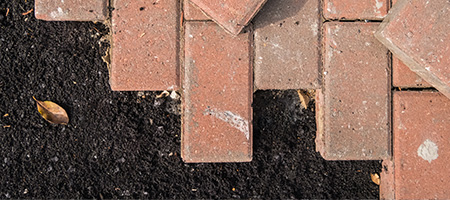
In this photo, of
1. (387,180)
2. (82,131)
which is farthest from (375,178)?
(82,131)

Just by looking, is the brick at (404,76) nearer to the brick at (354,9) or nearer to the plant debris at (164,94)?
the brick at (354,9)

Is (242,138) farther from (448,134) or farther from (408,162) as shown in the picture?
(448,134)

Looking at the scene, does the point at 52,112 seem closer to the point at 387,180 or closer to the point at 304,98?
the point at 304,98

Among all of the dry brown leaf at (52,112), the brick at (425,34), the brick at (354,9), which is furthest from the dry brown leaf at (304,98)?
the dry brown leaf at (52,112)

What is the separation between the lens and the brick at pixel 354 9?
2088mm

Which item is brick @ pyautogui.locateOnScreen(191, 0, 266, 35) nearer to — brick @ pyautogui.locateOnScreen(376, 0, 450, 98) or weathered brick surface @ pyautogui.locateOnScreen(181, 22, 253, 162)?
weathered brick surface @ pyautogui.locateOnScreen(181, 22, 253, 162)

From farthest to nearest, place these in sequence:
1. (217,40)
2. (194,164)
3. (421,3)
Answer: (194,164)
(217,40)
(421,3)

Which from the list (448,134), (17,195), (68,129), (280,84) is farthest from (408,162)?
(17,195)

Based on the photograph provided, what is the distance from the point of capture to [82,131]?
2.18m

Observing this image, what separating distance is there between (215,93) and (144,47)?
0.56 metres

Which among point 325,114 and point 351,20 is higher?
point 351,20

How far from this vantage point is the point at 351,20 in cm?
212

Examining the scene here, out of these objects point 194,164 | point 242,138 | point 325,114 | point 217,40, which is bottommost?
point 194,164

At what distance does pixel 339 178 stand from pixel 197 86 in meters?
1.22
